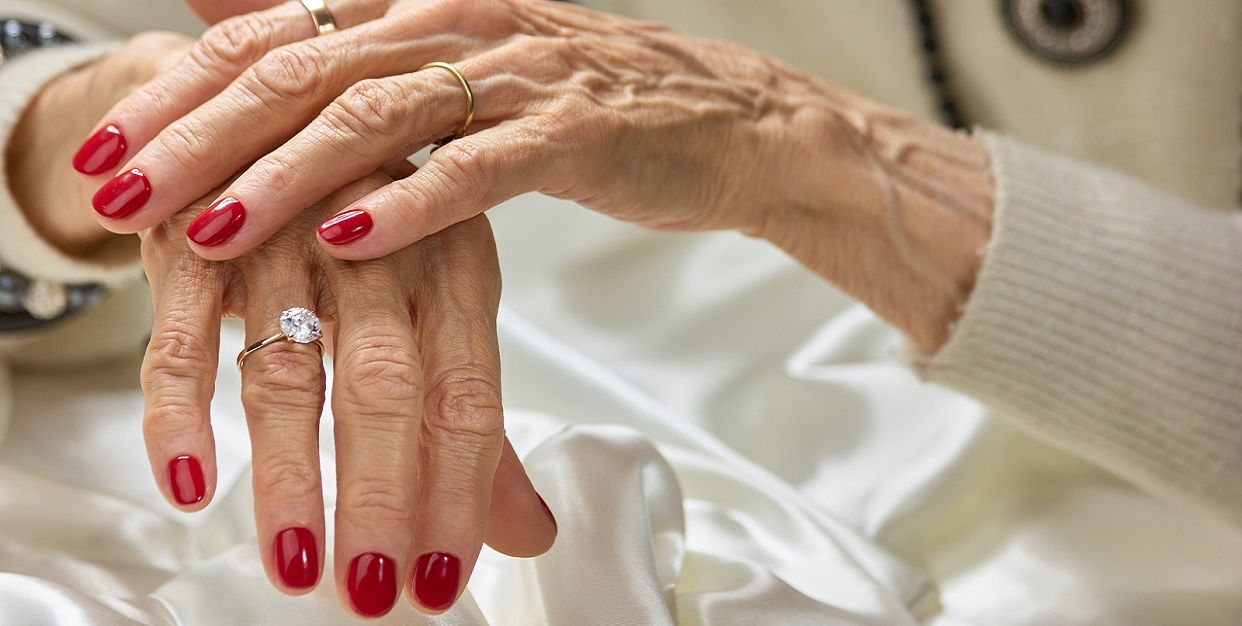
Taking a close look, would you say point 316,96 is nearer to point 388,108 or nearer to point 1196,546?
point 388,108

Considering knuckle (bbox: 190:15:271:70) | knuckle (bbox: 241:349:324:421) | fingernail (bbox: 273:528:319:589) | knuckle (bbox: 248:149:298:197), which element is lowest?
fingernail (bbox: 273:528:319:589)

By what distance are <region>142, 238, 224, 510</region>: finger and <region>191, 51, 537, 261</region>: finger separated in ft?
0.11

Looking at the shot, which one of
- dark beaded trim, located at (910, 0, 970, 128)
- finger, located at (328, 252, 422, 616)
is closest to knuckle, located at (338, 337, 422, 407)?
finger, located at (328, 252, 422, 616)

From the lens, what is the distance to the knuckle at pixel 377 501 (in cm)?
61

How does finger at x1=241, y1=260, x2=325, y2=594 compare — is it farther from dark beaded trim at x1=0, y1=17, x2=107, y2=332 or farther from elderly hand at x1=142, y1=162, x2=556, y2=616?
dark beaded trim at x1=0, y1=17, x2=107, y2=332

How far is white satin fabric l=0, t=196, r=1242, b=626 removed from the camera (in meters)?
0.78

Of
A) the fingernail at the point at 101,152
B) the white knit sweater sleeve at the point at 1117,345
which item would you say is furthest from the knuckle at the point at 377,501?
the white knit sweater sleeve at the point at 1117,345

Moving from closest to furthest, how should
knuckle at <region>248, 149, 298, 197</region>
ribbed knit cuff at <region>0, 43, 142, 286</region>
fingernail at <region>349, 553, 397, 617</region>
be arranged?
fingernail at <region>349, 553, 397, 617</region>
knuckle at <region>248, 149, 298, 197</region>
ribbed knit cuff at <region>0, 43, 142, 286</region>

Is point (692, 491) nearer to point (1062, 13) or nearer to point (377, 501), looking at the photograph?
point (377, 501)

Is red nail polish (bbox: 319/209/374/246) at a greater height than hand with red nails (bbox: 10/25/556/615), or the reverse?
red nail polish (bbox: 319/209/374/246)

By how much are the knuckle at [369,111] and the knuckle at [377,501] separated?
269 millimetres

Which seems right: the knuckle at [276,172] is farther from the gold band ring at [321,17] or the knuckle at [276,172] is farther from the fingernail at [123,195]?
the gold band ring at [321,17]

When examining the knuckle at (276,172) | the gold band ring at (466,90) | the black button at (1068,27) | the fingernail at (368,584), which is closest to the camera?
the fingernail at (368,584)

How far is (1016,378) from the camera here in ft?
3.42
